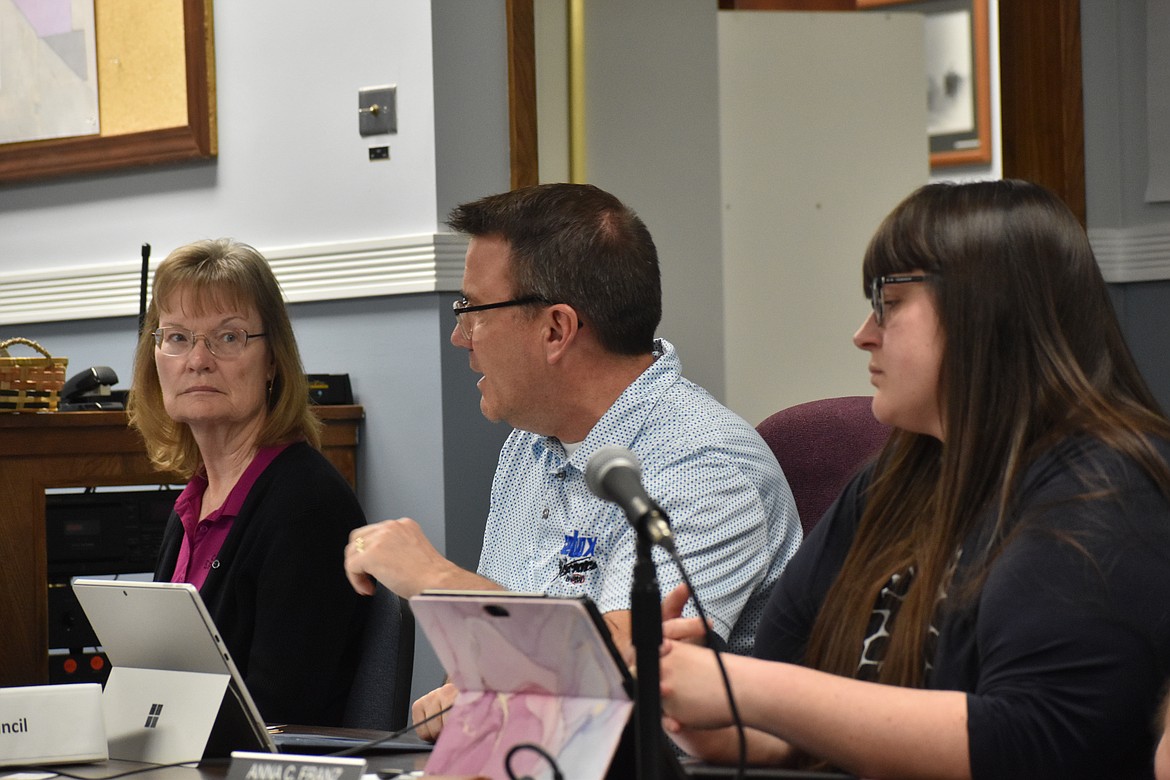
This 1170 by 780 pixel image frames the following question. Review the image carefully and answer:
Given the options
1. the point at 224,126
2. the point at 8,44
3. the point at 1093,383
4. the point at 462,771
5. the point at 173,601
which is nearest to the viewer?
the point at 462,771

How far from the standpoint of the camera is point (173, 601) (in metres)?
1.40

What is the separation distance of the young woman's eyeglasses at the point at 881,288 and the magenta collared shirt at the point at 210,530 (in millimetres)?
1064

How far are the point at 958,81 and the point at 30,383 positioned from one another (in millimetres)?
3422

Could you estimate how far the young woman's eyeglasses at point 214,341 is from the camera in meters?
2.21

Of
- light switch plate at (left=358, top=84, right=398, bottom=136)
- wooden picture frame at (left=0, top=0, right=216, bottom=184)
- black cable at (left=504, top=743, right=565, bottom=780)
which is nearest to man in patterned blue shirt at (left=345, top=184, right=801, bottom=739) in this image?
black cable at (left=504, top=743, right=565, bottom=780)

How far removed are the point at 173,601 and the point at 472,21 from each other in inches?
79.1

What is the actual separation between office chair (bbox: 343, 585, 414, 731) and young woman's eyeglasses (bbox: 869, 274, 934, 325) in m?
0.74

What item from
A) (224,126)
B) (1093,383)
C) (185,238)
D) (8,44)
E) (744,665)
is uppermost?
(8,44)

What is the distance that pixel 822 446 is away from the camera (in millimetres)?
1909

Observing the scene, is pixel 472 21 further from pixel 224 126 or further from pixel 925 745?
pixel 925 745

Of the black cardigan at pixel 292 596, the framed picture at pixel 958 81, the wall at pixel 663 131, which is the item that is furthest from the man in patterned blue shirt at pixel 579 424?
the framed picture at pixel 958 81

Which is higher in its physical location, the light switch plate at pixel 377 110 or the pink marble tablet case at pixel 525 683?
the light switch plate at pixel 377 110

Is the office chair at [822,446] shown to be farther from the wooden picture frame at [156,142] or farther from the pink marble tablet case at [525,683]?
the wooden picture frame at [156,142]

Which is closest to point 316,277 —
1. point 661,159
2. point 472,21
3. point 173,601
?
point 472,21
